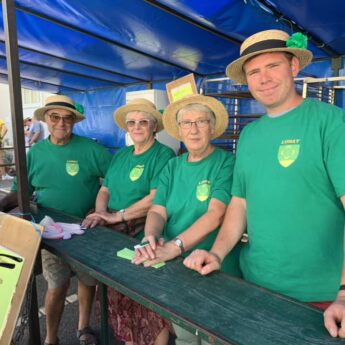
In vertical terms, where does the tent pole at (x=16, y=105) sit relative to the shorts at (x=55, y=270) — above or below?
above

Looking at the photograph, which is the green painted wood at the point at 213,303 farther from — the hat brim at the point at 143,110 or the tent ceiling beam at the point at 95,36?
the tent ceiling beam at the point at 95,36

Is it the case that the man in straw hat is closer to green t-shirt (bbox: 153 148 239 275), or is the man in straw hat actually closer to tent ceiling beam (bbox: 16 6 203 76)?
green t-shirt (bbox: 153 148 239 275)

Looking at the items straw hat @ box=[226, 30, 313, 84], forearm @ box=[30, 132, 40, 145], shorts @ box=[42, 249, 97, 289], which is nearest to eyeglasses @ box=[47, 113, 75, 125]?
shorts @ box=[42, 249, 97, 289]

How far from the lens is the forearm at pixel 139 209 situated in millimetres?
1975

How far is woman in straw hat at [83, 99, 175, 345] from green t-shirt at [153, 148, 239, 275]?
33 centimetres

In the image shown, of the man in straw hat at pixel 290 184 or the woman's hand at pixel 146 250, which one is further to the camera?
the woman's hand at pixel 146 250

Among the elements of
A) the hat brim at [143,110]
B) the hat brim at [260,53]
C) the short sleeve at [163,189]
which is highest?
the hat brim at [260,53]

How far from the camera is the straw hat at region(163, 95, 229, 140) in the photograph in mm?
1776

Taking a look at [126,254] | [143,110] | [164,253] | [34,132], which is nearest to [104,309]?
[126,254]

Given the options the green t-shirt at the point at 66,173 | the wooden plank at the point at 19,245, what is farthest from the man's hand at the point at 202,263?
the green t-shirt at the point at 66,173

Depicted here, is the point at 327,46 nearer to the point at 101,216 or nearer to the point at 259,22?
the point at 259,22

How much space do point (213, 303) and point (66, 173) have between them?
1639mm

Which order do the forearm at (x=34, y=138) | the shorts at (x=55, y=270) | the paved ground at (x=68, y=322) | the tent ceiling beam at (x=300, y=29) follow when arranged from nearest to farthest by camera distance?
the shorts at (x=55, y=270) < the paved ground at (x=68, y=322) < the tent ceiling beam at (x=300, y=29) < the forearm at (x=34, y=138)

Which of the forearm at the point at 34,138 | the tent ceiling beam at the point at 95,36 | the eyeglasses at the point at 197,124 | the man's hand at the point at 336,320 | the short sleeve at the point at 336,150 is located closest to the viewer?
the man's hand at the point at 336,320
